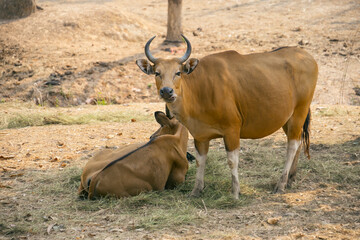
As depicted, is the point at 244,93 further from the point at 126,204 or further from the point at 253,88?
the point at 126,204

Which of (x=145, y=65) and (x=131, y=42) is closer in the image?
(x=145, y=65)

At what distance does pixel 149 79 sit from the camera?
1411 centimetres

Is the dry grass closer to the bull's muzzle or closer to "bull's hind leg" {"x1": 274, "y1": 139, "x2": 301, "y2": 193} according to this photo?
"bull's hind leg" {"x1": 274, "y1": 139, "x2": 301, "y2": 193}

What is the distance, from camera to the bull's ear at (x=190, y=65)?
239 inches

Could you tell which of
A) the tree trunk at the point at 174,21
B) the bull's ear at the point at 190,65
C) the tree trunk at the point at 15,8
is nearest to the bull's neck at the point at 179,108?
the bull's ear at the point at 190,65

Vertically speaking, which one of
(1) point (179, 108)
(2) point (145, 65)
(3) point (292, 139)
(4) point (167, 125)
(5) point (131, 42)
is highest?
(2) point (145, 65)

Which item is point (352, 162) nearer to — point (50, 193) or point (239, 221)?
point (239, 221)

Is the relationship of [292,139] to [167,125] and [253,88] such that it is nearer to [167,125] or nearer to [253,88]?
[253,88]

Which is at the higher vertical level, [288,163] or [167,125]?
[167,125]

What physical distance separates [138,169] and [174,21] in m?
10.2

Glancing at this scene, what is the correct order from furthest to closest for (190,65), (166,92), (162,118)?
1. (162,118)
2. (190,65)
3. (166,92)

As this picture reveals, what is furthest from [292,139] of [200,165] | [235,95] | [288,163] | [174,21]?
[174,21]

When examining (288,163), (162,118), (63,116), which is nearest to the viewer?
(288,163)

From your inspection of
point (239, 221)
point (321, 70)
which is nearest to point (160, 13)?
point (321, 70)
